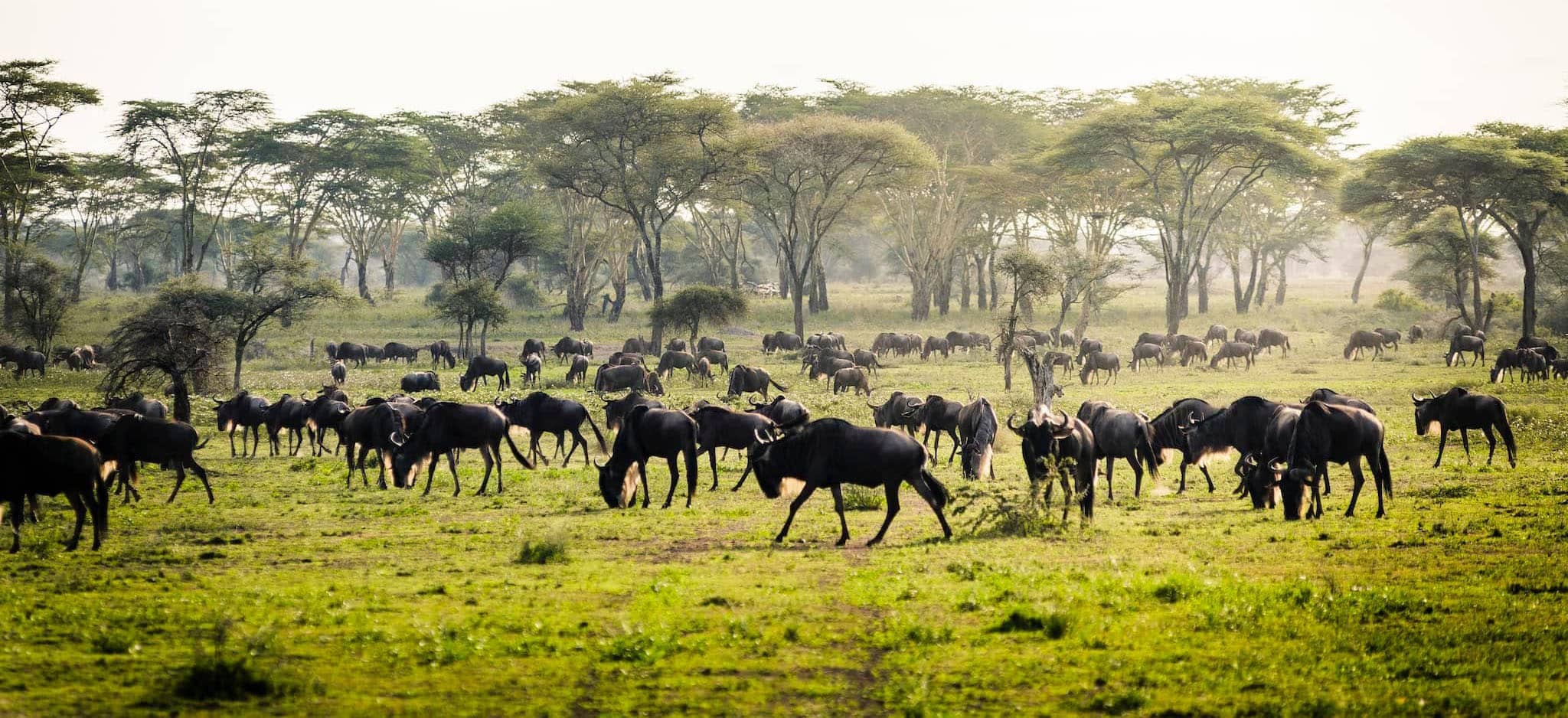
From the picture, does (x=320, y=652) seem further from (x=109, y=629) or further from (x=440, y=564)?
(x=440, y=564)

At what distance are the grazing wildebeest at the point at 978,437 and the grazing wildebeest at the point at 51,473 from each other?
44.2 feet

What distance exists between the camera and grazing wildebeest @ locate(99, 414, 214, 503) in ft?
61.2

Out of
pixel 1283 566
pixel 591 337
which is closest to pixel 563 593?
pixel 1283 566

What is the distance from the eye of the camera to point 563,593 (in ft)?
39.4

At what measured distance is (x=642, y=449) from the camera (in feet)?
62.8

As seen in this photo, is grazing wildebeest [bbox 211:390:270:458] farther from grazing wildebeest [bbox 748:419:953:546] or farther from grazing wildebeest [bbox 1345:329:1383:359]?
grazing wildebeest [bbox 1345:329:1383:359]

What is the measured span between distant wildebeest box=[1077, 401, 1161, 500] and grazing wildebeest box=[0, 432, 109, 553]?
14175 mm

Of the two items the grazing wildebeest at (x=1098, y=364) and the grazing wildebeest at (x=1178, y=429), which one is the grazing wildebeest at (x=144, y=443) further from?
the grazing wildebeest at (x=1098, y=364)

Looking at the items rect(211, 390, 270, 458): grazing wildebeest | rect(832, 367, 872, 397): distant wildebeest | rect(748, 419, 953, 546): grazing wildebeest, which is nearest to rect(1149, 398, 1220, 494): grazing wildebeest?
rect(748, 419, 953, 546): grazing wildebeest

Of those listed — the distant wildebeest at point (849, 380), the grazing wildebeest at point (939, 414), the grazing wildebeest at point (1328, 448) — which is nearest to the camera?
the grazing wildebeest at point (1328, 448)

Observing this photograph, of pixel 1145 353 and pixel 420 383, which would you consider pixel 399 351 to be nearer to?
pixel 420 383

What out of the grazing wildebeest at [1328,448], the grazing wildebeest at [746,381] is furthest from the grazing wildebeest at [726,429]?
the grazing wildebeest at [746,381]

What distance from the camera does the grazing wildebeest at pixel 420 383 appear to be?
134 feet

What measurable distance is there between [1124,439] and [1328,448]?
3496 mm
